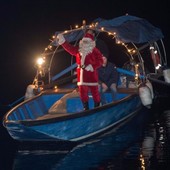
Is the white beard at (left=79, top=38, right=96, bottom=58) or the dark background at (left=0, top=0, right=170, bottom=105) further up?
the dark background at (left=0, top=0, right=170, bottom=105)

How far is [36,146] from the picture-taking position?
10.2 meters

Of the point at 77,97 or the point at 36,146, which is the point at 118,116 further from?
the point at 36,146

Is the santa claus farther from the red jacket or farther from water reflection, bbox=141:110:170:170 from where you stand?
water reflection, bbox=141:110:170:170

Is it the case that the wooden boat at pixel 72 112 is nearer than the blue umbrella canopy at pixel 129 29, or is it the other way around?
the wooden boat at pixel 72 112

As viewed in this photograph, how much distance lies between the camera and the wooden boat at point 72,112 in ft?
31.3

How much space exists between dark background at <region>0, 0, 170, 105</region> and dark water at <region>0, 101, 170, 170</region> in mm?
15382

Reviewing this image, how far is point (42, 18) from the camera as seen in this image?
68875 millimetres

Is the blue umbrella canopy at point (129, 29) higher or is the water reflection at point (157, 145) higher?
the blue umbrella canopy at point (129, 29)

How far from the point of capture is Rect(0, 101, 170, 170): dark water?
8.66 metres

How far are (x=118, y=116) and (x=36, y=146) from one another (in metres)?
2.45

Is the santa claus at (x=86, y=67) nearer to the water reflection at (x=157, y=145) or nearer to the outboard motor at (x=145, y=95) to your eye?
the outboard motor at (x=145, y=95)

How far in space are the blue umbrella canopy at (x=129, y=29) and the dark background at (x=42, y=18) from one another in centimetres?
1243

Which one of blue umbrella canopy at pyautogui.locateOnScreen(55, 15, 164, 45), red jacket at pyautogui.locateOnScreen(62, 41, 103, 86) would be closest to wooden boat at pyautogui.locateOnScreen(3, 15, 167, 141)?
blue umbrella canopy at pyautogui.locateOnScreen(55, 15, 164, 45)

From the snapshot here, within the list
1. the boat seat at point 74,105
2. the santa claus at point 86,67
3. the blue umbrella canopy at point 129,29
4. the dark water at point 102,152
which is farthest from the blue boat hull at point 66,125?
the blue umbrella canopy at point 129,29
